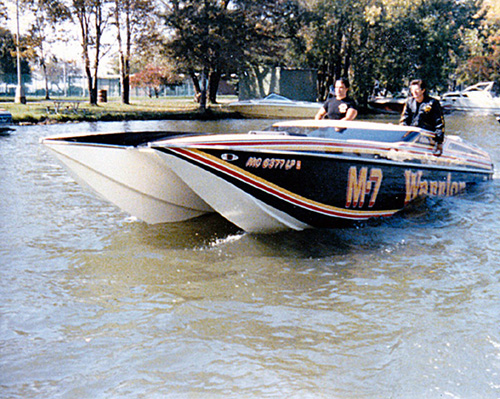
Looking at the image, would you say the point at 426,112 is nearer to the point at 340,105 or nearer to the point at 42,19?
the point at 340,105

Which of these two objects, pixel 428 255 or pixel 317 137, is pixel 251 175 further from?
pixel 428 255

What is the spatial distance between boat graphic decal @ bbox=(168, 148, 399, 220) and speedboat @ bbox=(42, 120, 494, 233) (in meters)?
0.01

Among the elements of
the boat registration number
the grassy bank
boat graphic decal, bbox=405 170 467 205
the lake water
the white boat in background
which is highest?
the white boat in background

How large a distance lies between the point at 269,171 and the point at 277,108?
87.4 feet

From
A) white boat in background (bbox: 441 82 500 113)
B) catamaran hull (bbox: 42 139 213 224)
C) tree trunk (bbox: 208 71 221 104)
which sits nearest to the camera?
catamaran hull (bbox: 42 139 213 224)

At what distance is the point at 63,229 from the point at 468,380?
5.93m

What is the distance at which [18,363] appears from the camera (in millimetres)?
4426

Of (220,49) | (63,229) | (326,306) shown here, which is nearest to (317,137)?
(326,306)

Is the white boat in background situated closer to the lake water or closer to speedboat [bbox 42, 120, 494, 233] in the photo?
speedboat [bbox 42, 120, 494, 233]

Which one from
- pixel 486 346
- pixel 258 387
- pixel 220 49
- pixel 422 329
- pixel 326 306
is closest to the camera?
pixel 258 387

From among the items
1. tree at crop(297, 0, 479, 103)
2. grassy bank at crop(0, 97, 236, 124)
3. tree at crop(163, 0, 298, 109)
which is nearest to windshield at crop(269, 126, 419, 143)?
grassy bank at crop(0, 97, 236, 124)

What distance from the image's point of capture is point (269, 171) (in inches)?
270

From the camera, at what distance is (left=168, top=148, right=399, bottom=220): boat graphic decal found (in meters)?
6.43

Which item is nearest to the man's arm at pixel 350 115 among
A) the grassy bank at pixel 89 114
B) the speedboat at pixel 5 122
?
→ the speedboat at pixel 5 122
